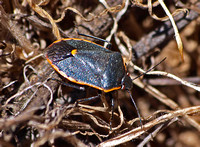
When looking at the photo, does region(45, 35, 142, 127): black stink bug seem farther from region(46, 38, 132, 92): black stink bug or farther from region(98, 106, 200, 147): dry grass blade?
region(98, 106, 200, 147): dry grass blade

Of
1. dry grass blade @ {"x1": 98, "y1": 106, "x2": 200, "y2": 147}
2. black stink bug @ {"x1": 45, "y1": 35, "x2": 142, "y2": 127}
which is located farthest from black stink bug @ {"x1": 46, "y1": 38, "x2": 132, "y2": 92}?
dry grass blade @ {"x1": 98, "y1": 106, "x2": 200, "y2": 147}

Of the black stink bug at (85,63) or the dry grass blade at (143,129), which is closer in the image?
the dry grass blade at (143,129)

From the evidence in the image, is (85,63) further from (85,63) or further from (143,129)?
(143,129)

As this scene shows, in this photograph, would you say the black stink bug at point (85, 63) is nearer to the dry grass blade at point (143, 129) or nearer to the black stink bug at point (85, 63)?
the black stink bug at point (85, 63)

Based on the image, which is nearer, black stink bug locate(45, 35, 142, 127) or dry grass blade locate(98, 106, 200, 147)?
dry grass blade locate(98, 106, 200, 147)

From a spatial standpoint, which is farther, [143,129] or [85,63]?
[85,63]

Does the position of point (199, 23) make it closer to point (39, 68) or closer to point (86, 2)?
point (86, 2)

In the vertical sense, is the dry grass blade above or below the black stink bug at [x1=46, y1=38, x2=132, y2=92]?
below

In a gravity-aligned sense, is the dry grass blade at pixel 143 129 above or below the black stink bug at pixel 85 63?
below

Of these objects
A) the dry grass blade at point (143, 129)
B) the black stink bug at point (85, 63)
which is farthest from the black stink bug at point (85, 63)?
the dry grass blade at point (143, 129)

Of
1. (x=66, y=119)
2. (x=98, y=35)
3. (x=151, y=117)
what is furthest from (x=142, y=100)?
(x=66, y=119)

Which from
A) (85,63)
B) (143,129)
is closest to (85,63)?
(85,63)
